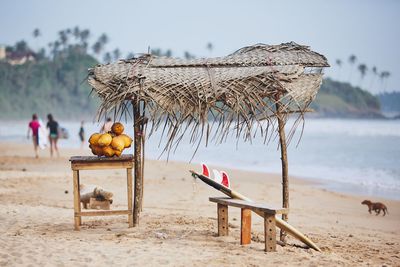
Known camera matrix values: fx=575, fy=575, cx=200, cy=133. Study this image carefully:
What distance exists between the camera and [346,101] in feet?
395

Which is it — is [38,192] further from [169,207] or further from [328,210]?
[328,210]

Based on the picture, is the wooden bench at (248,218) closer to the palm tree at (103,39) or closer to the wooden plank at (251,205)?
the wooden plank at (251,205)

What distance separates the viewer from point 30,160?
66.5ft

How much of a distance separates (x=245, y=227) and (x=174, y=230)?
1292mm

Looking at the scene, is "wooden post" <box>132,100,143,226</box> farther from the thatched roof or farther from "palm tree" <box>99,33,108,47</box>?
"palm tree" <box>99,33,108,47</box>

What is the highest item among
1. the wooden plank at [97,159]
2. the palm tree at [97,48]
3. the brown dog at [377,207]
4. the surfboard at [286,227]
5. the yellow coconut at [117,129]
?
the palm tree at [97,48]

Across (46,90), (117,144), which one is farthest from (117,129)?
(46,90)

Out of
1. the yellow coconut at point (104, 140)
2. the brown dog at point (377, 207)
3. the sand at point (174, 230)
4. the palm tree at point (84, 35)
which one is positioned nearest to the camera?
the sand at point (174, 230)

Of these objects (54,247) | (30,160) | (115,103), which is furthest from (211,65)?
(30,160)

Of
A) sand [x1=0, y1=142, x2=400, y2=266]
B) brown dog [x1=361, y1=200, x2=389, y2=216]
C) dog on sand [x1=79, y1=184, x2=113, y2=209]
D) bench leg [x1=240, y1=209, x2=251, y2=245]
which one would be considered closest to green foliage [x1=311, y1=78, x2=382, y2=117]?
sand [x1=0, y1=142, x2=400, y2=266]

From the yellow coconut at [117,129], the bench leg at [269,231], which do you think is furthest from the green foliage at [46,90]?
the bench leg at [269,231]

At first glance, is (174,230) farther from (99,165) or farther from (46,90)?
(46,90)

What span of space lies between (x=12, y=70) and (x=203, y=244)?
94.6 metres

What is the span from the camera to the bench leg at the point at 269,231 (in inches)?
261
